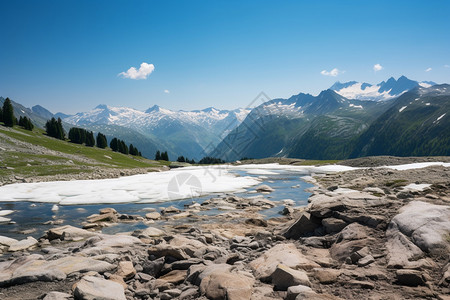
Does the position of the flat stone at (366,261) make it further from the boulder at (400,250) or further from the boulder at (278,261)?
the boulder at (278,261)

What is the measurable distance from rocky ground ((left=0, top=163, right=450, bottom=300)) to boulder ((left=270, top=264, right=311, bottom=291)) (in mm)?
29

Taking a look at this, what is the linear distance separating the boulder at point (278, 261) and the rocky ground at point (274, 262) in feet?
0.13

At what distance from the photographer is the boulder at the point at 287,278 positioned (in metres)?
8.04

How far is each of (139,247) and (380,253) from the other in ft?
36.0

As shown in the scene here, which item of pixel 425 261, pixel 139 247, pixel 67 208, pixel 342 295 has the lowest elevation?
pixel 67 208

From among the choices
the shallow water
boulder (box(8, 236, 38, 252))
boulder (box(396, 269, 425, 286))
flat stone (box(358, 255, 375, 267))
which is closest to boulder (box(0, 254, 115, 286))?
boulder (box(8, 236, 38, 252))

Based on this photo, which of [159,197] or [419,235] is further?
[159,197]

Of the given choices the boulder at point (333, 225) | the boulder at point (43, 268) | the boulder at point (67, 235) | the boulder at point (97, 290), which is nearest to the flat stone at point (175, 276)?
the boulder at point (97, 290)

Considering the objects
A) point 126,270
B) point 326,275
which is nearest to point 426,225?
point 326,275

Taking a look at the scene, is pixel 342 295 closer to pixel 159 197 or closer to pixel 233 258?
pixel 233 258

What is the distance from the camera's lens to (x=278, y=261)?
1004 cm

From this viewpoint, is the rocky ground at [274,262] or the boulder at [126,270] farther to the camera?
the boulder at [126,270]

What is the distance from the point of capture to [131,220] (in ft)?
70.3

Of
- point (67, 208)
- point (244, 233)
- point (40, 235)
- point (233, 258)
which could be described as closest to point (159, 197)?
point (67, 208)
